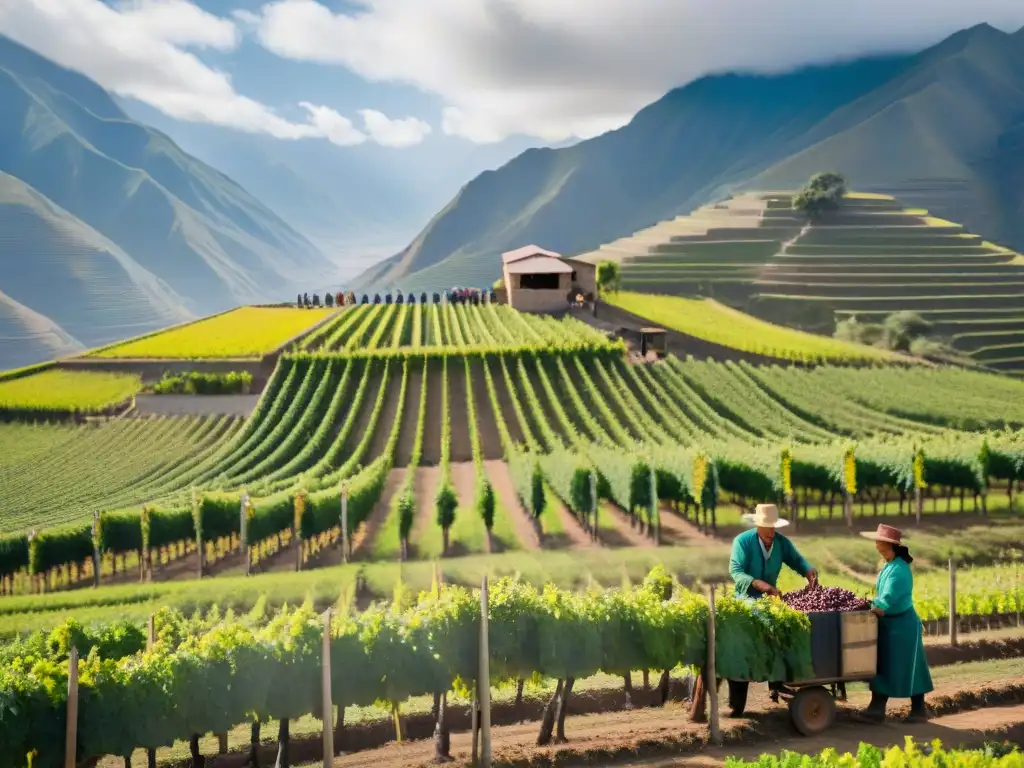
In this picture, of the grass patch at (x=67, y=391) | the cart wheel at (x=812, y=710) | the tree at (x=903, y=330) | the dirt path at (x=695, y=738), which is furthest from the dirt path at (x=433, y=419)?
the tree at (x=903, y=330)

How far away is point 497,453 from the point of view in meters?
44.6

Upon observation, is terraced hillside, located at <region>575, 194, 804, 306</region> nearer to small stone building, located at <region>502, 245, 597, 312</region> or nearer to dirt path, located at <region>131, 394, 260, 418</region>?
small stone building, located at <region>502, 245, 597, 312</region>

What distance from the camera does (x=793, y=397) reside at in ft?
169

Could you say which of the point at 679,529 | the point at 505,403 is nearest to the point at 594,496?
the point at 679,529

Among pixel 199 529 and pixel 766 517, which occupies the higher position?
pixel 766 517

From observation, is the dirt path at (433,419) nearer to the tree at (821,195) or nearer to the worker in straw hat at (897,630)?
the worker in straw hat at (897,630)

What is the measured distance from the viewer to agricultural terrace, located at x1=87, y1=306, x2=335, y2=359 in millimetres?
61953

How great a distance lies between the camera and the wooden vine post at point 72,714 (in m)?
9.21

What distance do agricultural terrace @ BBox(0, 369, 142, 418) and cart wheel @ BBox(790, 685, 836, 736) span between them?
50983 mm

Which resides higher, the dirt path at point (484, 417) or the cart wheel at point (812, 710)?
the dirt path at point (484, 417)

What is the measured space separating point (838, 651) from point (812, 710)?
83 cm

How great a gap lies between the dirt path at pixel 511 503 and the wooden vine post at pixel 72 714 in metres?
22.3

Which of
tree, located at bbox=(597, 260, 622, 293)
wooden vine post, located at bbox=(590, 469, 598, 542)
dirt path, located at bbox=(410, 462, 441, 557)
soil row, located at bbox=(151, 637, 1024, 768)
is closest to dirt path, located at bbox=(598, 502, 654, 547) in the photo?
wooden vine post, located at bbox=(590, 469, 598, 542)

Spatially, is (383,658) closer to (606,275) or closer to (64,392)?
(64,392)
